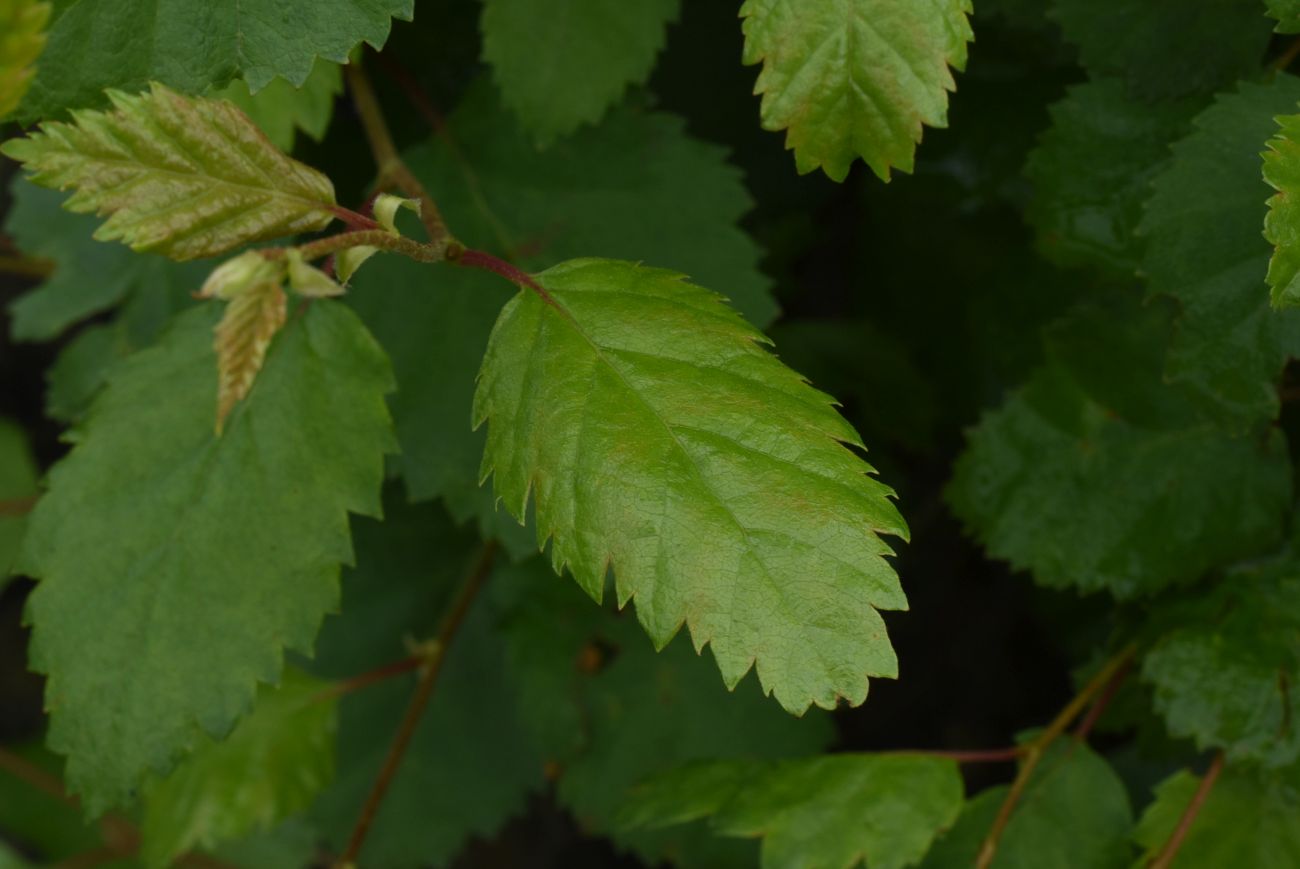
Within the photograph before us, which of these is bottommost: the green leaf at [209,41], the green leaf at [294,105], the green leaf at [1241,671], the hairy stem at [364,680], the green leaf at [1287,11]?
the hairy stem at [364,680]

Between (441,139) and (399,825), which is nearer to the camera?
(441,139)

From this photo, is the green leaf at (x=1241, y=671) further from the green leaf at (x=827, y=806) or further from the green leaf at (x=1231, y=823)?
the green leaf at (x=827, y=806)

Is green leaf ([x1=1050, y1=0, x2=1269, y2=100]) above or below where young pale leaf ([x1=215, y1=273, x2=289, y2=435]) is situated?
above

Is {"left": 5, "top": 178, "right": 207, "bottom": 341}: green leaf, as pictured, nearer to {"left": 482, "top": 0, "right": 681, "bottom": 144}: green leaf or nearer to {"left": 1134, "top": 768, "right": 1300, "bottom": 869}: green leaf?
{"left": 482, "top": 0, "right": 681, "bottom": 144}: green leaf

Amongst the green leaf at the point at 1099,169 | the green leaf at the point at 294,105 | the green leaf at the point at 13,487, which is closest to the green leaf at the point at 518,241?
the green leaf at the point at 294,105

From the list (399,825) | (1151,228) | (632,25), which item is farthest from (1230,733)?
(399,825)

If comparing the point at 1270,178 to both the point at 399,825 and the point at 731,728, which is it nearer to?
the point at 731,728

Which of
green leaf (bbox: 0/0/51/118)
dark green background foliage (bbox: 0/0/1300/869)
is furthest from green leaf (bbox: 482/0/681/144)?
green leaf (bbox: 0/0/51/118)
